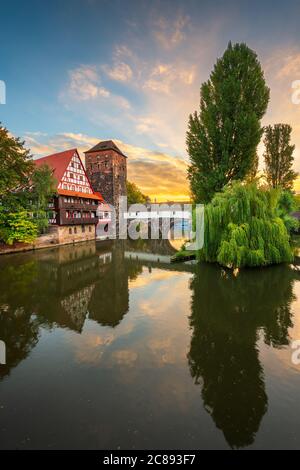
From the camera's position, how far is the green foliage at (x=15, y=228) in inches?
882

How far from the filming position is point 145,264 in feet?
59.6

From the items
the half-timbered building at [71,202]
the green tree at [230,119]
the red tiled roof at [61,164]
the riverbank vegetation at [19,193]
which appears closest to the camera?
the green tree at [230,119]

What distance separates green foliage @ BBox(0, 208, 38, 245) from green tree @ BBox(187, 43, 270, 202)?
59.1 ft

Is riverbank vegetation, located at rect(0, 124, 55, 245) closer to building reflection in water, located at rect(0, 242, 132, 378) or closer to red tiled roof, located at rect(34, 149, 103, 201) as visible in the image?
red tiled roof, located at rect(34, 149, 103, 201)

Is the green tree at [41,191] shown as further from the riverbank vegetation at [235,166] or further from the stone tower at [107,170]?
the stone tower at [107,170]

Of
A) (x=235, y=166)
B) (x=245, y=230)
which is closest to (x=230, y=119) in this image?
(x=235, y=166)

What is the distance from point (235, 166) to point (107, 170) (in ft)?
93.5

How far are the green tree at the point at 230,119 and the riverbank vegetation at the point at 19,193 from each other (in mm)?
17601

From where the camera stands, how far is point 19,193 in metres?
25.3

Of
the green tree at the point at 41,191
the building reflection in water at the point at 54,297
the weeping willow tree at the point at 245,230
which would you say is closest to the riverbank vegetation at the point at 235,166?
the weeping willow tree at the point at 245,230

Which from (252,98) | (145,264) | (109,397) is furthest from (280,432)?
(252,98)

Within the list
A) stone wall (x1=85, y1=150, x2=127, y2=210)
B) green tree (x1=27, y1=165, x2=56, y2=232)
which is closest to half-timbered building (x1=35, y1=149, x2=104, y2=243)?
green tree (x1=27, y1=165, x2=56, y2=232)

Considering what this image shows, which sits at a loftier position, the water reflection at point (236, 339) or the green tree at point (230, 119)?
the green tree at point (230, 119)

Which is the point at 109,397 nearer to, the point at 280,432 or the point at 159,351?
the point at 159,351
